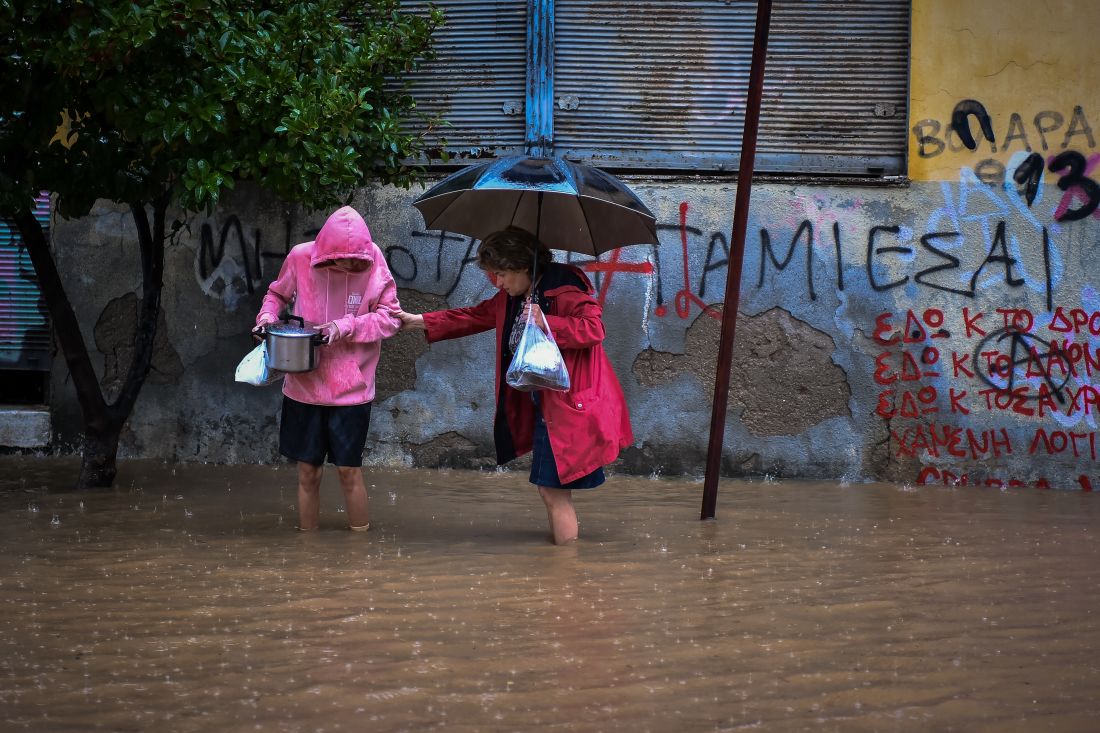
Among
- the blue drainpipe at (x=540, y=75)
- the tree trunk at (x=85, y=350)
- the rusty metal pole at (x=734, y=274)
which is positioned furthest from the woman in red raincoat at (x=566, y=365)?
the blue drainpipe at (x=540, y=75)

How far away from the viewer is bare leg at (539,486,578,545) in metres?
5.21

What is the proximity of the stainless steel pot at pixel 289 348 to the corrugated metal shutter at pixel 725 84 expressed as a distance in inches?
130

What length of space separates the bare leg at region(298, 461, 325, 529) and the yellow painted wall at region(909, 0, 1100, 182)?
435cm

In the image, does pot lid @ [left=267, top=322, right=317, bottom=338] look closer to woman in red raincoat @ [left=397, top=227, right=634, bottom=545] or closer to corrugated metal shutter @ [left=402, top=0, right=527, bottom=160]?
woman in red raincoat @ [left=397, top=227, right=634, bottom=545]

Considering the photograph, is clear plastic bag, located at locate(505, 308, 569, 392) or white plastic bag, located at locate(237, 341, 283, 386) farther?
white plastic bag, located at locate(237, 341, 283, 386)

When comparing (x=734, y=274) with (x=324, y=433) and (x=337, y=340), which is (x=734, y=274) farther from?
(x=324, y=433)

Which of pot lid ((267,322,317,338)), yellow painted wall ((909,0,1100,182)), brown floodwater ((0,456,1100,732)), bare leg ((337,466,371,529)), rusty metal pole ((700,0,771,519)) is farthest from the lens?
yellow painted wall ((909,0,1100,182))

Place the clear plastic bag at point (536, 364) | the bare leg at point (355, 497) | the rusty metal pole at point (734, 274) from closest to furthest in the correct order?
the clear plastic bag at point (536, 364) < the bare leg at point (355, 497) < the rusty metal pole at point (734, 274)

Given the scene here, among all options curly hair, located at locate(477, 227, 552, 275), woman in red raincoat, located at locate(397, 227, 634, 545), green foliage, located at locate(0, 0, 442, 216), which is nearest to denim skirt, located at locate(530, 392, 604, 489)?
woman in red raincoat, located at locate(397, 227, 634, 545)

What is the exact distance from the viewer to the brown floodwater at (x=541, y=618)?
3.04m

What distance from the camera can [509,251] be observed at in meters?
5.14

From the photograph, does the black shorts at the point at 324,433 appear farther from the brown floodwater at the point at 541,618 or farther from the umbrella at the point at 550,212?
the umbrella at the point at 550,212

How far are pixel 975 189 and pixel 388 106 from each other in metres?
3.75

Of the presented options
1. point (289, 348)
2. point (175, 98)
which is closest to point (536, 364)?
point (289, 348)
